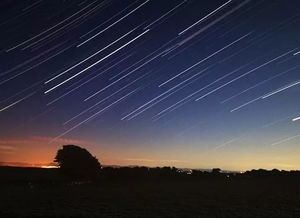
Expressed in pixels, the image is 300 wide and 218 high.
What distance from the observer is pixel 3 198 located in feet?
125

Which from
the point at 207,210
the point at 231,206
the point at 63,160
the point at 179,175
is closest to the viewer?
the point at 207,210

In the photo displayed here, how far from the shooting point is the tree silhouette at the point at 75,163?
68938mm

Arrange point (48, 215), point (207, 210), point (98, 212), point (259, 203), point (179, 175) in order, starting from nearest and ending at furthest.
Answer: point (48, 215)
point (98, 212)
point (207, 210)
point (259, 203)
point (179, 175)

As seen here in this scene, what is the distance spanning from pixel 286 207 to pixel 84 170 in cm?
4193

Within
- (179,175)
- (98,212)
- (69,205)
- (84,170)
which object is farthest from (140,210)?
(179,175)

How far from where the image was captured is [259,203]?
119ft

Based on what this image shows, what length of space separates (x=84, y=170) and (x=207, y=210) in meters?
41.0

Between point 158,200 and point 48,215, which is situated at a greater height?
point 158,200

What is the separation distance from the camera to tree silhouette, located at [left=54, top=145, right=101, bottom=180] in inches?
2714

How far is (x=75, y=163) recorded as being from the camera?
6944cm

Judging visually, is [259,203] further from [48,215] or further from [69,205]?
[48,215]

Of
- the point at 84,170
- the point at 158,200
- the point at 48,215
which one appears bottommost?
the point at 48,215

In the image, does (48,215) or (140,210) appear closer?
(48,215)

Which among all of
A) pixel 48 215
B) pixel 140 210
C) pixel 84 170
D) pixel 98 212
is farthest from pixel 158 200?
pixel 84 170
